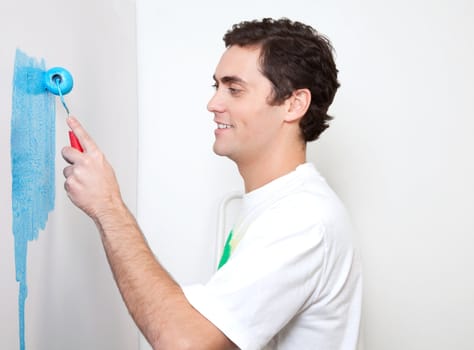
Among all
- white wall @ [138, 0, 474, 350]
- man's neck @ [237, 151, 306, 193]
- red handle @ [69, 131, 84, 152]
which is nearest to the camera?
red handle @ [69, 131, 84, 152]

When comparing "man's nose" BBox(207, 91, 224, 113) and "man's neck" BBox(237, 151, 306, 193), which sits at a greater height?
"man's nose" BBox(207, 91, 224, 113)

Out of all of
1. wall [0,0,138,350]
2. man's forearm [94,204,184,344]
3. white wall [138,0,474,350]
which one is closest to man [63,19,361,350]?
man's forearm [94,204,184,344]

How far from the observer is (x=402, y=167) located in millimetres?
1425

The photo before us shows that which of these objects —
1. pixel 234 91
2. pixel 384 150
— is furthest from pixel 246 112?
pixel 384 150

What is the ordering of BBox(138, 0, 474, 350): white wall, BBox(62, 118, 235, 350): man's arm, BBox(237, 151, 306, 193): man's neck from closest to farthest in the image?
1. BBox(62, 118, 235, 350): man's arm
2. BBox(237, 151, 306, 193): man's neck
3. BBox(138, 0, 474, 350): white wall

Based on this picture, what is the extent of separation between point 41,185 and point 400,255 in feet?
3.27

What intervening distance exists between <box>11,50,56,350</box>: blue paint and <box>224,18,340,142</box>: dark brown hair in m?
0.44

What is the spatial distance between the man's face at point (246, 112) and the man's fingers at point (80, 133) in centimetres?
32

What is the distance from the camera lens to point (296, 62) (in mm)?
1070

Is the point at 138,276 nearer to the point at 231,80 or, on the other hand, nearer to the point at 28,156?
the point at 28,156

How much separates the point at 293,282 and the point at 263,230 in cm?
9

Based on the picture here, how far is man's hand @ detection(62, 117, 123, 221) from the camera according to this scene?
80 centimetres

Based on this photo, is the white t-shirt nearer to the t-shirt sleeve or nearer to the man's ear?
the t-shirt sleeve

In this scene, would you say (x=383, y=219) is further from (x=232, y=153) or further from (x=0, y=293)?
(x=0, y=293)
